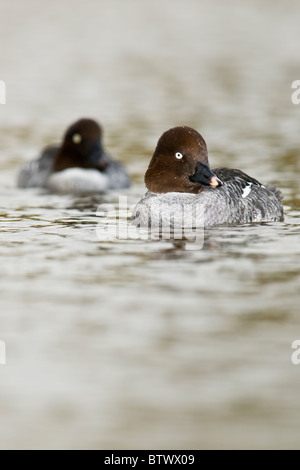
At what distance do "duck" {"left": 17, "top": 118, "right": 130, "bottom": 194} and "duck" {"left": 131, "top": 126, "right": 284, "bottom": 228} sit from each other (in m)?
4.05

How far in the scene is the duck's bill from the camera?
11602mm

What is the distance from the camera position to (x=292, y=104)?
24.9 m

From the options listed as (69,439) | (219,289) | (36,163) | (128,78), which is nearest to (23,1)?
(128,78)

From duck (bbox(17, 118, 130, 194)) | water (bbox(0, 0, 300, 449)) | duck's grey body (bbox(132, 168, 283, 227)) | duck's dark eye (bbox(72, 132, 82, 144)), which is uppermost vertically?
duck's dark eye (bbox(72, 132, 82, 144))

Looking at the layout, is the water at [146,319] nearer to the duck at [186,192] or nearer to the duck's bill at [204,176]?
the duck at [186,192]

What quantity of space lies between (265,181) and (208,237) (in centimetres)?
499

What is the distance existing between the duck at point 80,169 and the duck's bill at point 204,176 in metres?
4.49

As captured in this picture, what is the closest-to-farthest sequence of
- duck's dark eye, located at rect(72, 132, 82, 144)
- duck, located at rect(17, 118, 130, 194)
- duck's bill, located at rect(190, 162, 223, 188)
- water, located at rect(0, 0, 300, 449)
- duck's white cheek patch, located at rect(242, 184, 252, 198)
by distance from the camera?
water, located at rect(0, 0, 300, 449) < duck's bill, located at rect(190, 162, 223, 188) < duck's white cheek patch, located at rect(242, 184, 252, 198) < duck, located at rect(17, 118, 130, 194) < duck's dark eye, located at rect(72, 132, 82, 144)

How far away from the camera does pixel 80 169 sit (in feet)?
54.1

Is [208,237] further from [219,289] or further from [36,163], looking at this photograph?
[36,163]

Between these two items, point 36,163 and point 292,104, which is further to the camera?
point 292,104

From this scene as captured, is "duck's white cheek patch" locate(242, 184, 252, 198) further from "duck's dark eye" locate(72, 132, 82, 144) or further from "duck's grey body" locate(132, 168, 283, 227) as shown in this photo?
"duck's dark eye" locate(72, 132, 82, 144)

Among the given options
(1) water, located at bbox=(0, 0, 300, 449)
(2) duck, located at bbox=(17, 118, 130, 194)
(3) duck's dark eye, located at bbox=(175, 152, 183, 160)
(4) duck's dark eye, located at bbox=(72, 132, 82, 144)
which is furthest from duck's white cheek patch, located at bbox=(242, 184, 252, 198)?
(4) duck's dark eye, located at bbox=(72, 132, 82, 144)
